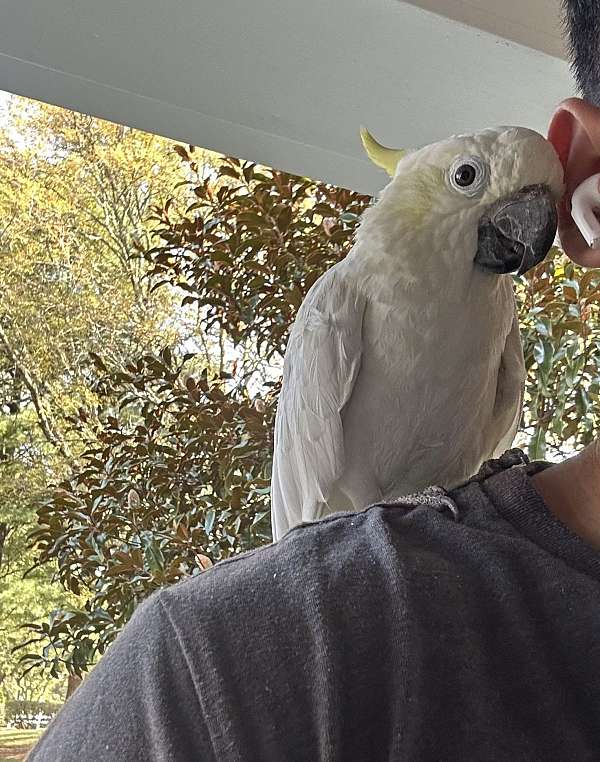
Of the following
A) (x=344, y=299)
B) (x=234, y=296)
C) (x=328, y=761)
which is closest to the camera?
(x=328, y=761)

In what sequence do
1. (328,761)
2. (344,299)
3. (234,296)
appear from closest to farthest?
(328,761) → (344,299) → (234,296)

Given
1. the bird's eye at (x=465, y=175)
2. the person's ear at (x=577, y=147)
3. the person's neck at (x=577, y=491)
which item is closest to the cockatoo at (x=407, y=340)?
the bird's eye at (x=465, y=175)

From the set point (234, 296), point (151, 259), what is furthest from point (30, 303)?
point (234, 296)

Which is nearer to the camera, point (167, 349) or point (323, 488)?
point (323, 488)

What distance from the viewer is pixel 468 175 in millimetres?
1023

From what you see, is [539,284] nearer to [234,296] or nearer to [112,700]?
[234,296]

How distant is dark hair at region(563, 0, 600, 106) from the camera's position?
624 mm

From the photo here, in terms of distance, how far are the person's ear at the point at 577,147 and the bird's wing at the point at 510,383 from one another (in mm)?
416

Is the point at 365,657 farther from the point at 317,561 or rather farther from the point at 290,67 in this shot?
the point at 290,67

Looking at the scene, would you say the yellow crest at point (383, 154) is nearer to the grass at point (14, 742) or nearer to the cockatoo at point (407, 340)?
the cockatoo at point (407, 340)

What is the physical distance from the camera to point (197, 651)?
0.44m

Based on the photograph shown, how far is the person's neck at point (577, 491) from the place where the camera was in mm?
530

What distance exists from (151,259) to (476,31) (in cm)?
71

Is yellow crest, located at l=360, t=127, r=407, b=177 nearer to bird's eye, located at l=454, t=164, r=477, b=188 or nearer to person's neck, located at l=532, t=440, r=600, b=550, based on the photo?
bird's eye, located at l=454, t=164, r=477, b=188
